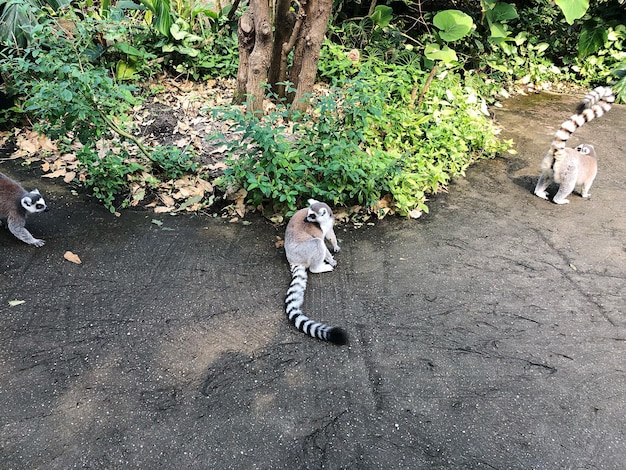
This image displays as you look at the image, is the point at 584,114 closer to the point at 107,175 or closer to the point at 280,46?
the point at 280,46

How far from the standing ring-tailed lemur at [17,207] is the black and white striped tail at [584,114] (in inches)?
209

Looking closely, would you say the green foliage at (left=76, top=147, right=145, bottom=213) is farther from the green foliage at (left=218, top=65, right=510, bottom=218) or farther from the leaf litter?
the green foliage at (left=218, top=65, right=510, bottom=218)

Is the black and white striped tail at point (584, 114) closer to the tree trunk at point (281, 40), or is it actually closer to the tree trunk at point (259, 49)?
the tree trunk at point (259, 49)

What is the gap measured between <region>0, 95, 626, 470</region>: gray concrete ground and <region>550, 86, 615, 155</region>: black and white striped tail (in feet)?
3.06

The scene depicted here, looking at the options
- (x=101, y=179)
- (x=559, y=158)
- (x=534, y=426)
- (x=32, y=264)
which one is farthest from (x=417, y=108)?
(x=32, y=264)

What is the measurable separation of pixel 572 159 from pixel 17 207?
18.6ft

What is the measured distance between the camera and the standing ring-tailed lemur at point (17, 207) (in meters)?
3.96

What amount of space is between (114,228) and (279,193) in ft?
5.47

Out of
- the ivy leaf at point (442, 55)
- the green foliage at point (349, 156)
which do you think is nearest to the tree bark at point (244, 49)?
the green foliage at point (349, 156)

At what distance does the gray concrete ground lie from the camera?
260 centimetres

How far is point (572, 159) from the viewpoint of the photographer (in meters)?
4.96

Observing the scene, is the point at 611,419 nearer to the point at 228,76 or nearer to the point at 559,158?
the point at 559,158

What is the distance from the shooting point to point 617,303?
12.4 ft

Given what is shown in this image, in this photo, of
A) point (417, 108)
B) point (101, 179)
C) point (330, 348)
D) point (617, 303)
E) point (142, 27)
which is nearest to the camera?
point (330, 348)
